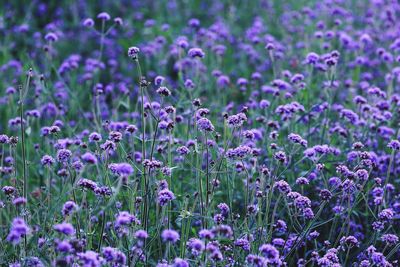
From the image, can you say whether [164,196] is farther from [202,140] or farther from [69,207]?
[202,140]

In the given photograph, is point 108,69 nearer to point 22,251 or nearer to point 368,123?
point 368,123

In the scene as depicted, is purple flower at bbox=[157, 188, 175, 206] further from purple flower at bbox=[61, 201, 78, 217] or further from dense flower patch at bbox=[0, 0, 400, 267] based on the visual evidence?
purple flower at bbox=[61, 201, 78, 217]

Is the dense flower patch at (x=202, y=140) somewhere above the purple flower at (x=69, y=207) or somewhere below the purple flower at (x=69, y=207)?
below

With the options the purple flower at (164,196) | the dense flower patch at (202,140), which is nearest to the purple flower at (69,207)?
the dense flower patch at (202,140)

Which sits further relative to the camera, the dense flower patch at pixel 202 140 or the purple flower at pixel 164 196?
the dense flower patch at pixel 202 140

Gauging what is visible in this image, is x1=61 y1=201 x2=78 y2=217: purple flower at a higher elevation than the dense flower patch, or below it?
higher

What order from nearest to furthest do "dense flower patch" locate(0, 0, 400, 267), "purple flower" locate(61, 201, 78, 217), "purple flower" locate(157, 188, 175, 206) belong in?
"purple flower" locate(61, 201, 78, 217) < "purple flower" locate(157, 188, 175, 206) < "dense flower patch" locate(0, 0, 400, 267)

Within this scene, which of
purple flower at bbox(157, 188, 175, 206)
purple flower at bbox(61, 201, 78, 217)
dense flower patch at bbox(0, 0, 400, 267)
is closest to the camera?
purple flower at bbox(61, 201, 78, 217)

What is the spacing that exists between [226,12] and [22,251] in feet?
19.0

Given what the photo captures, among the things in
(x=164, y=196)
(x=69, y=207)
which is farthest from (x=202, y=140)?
(x=69, y=207)

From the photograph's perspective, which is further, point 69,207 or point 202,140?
point 202,140

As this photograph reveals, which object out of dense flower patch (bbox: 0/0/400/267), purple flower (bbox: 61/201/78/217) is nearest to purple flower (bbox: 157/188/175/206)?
dense flower patch (bbox: 0/0/400/267)

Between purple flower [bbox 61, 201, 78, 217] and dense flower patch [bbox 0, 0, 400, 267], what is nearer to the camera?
purple flower [bbox 61, 201, 78, 217]

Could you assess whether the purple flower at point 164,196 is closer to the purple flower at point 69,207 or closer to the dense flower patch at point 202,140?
the dense flower patch at point 202,140
